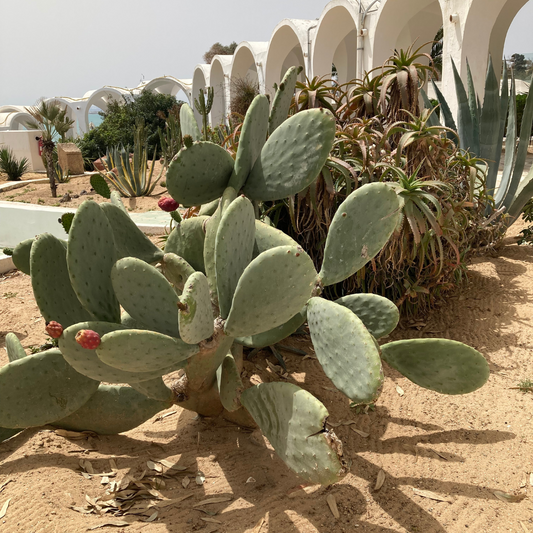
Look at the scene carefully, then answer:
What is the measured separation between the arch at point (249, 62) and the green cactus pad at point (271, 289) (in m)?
14.6

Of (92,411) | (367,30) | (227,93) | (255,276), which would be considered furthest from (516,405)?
(227,93)

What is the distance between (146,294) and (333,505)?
37.0 inches

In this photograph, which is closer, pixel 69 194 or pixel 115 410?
pixel 115 410

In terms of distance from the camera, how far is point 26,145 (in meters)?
16.7

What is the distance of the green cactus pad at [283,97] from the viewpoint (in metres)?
2.17

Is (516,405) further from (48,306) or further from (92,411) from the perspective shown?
(48,306)

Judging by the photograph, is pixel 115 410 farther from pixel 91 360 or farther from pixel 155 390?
pixel 91 360

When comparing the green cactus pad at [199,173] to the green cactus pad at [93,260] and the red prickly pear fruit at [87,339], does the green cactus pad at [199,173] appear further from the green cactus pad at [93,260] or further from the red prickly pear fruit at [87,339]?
the red prickly pear fruit at [87,339]

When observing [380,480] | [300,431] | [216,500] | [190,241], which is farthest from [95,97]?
[300,431]

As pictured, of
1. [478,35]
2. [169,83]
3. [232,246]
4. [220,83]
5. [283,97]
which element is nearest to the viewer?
[232,246]

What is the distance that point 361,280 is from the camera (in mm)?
2887

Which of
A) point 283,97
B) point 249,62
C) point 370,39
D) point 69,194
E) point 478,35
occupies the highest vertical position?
point 249,62

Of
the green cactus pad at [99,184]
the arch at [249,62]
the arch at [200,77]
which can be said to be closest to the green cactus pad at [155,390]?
the green cactus pad at [99,184]

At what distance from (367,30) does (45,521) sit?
10.7 meters
